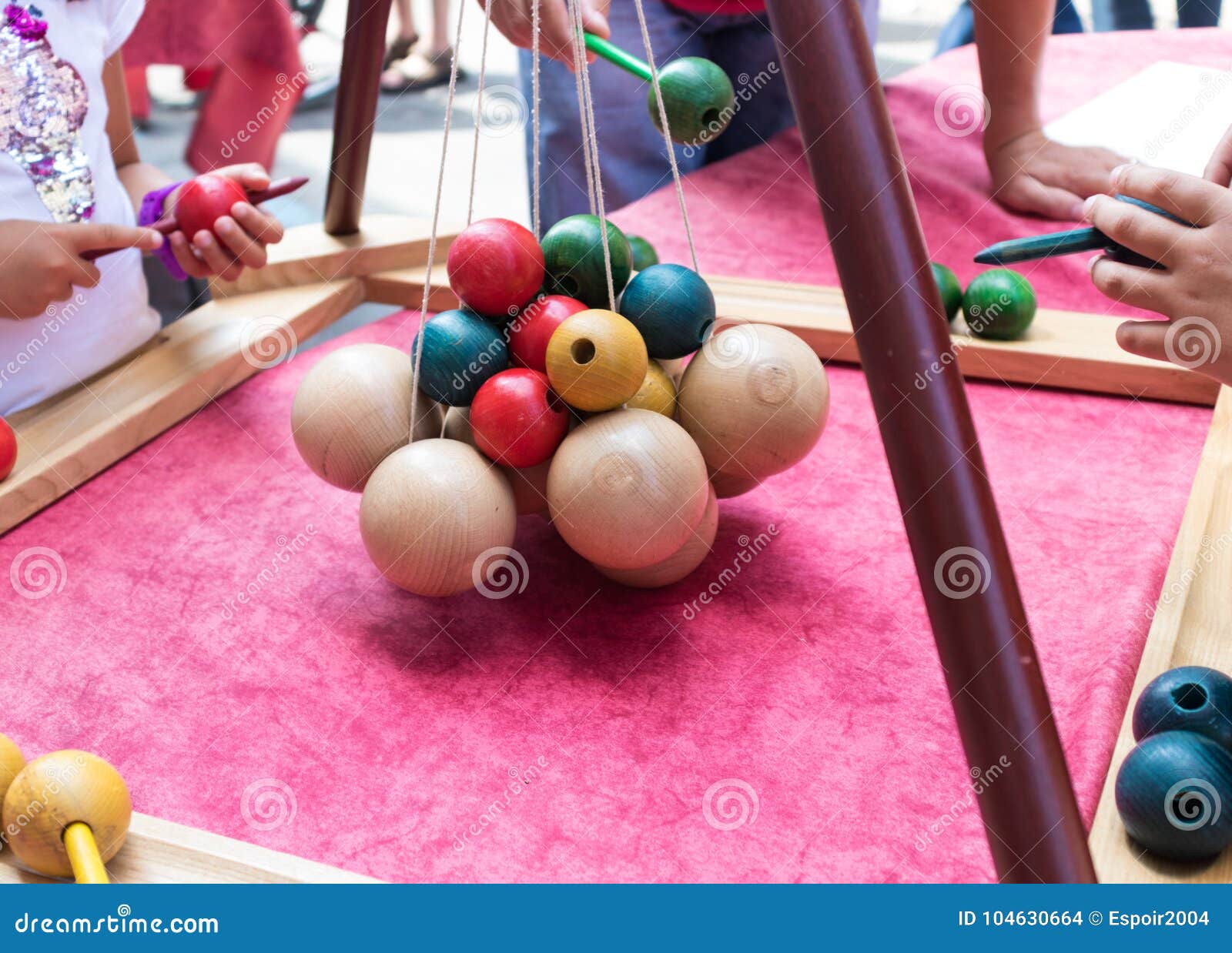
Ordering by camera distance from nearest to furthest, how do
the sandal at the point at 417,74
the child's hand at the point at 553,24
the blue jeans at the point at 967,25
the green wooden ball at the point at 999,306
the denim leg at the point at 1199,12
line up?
the child's hand at the point at 553,24, the green wooden ball at the point at 999,306, the blue jeans at the point at 967,25, the denim leg at the point at 1199,12, the sandal at the point at 417,74

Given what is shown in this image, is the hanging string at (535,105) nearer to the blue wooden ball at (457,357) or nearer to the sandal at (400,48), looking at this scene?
the blue wooden ball at (457,357)

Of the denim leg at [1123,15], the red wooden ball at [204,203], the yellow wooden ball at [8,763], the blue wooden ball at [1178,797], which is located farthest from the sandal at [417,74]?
the blue wooden ball at [1178,797]

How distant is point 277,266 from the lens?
1102mm

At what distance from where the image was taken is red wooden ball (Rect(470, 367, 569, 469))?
650 millimetres

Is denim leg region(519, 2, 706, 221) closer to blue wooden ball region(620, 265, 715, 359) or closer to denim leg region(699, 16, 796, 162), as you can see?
denim leg region(699, 16, 796, 162)

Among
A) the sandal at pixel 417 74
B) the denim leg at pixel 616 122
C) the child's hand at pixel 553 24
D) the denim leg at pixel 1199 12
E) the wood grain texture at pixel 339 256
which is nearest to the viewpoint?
the child's hand at pixel 553 24

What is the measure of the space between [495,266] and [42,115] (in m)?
0.54

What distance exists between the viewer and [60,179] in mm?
995

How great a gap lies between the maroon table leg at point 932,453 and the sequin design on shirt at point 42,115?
0.73 m

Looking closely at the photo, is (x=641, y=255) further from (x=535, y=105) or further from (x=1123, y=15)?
(x=1123, y=15)

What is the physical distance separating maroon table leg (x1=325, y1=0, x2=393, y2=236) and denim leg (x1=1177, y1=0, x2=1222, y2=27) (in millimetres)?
1987

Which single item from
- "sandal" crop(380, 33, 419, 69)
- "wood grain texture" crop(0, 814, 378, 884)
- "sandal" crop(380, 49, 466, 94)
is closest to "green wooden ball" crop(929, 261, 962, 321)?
"wood grain texture" crop(0, 814, 378, 884)

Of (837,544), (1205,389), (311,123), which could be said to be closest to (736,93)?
(1205,389)

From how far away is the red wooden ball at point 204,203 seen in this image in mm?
921
